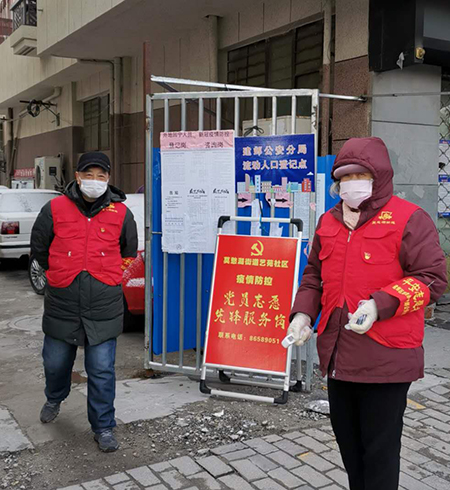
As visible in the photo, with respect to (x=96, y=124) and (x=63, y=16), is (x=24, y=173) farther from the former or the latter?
(x=63, y=16)

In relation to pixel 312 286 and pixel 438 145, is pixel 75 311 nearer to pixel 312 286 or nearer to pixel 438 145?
pixel 312 286

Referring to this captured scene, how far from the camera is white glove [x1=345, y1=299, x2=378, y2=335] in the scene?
2.25m

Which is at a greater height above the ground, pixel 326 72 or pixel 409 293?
pixel 326 72

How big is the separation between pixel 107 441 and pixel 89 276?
105cm

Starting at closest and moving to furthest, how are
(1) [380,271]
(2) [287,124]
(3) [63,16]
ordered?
1. (1) [380,271]
2. (2) [287,124]
3. (3) [63,16]

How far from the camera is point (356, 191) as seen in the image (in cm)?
247

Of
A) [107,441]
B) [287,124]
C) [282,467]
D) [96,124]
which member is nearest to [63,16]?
[96,124]

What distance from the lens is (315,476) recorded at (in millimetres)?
3352

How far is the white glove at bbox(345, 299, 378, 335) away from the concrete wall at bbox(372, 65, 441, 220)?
5.13 metres

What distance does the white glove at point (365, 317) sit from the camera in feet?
7.37

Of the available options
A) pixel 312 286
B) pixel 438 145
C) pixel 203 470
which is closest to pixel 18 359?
pixel 203 470

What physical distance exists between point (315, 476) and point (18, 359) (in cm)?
352

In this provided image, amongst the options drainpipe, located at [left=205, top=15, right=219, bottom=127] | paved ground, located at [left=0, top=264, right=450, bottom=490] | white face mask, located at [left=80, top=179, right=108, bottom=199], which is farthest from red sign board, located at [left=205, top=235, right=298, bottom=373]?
drainpipe, located at [left=205, top=15, right=219, bottom=127]

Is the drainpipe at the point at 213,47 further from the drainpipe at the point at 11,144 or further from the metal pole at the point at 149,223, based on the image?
the drainpipe at the point at 11,144
